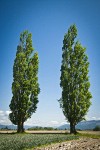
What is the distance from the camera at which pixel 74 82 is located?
46.4m

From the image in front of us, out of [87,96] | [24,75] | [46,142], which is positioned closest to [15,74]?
[24,75]

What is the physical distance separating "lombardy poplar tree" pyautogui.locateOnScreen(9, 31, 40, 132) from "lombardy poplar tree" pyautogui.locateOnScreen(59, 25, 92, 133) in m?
5.23

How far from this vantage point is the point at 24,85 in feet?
150

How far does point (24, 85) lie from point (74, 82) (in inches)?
361

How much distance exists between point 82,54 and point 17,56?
12312mm

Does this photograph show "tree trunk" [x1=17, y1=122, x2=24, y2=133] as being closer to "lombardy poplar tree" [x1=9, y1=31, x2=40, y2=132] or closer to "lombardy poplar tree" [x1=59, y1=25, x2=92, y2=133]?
"lombardy poplar tree" [x1=9, y1=31, x2=40, y2=132]

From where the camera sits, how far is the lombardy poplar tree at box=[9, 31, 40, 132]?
145 ft

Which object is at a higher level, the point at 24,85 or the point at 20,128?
the point at 24,85

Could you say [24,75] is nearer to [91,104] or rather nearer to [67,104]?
[67,104]

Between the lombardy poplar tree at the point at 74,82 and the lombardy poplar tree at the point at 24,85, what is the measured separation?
5.23 meters

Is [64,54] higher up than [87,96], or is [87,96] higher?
[64,54]

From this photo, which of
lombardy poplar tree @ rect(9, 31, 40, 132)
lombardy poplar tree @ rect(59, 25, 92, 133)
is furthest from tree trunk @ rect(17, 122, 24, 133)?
lombardy poplar tree @ rect(59, 25, 92, 133)

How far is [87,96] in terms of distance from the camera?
45219mm

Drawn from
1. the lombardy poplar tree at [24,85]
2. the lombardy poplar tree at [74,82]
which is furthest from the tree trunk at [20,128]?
the lombardy poplar tree at [74,82]
